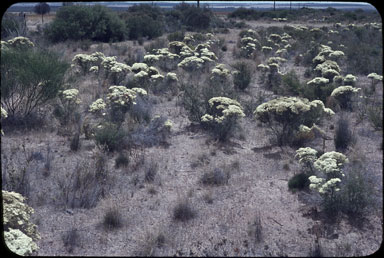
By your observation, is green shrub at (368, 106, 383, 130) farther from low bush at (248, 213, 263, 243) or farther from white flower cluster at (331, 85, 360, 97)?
low bush at (248, 213, 263, 243)

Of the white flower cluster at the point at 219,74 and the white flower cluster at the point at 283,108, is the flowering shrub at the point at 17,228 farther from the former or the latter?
the white flower cluster at the point at 219,74

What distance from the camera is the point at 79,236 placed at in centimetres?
487

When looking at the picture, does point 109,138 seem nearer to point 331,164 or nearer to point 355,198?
point 331,164

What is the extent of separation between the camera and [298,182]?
6340 mm

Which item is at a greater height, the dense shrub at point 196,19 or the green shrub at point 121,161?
the dense shrub at point 196,19

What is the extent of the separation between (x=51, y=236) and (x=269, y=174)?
376 centimetres

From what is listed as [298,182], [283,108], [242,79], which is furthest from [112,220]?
[242,79]

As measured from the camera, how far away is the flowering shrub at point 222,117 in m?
8.28

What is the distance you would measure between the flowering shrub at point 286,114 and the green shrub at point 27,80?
472 centimetres

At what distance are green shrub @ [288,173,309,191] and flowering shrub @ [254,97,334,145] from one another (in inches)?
63.8

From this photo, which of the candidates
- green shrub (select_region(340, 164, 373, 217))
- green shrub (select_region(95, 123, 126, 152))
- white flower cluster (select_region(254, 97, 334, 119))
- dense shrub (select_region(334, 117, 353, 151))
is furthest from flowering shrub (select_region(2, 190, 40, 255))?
dense shrub (select_region(334, 117, 353, 151))

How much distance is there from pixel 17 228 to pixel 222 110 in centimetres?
540

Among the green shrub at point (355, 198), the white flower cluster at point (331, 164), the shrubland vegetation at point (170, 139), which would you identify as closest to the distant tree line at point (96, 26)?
the shrubland vegetation at point (170, 139)

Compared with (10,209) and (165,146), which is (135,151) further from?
(10,209)
